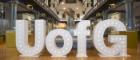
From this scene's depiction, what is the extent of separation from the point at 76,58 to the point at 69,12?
6.43 meters

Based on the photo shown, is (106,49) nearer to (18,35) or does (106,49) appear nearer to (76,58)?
(76,58)

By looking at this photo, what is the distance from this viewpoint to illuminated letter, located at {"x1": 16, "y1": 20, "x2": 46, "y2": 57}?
773 centimetres

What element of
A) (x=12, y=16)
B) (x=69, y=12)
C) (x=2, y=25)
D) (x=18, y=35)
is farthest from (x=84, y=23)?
(x=2, y=25)

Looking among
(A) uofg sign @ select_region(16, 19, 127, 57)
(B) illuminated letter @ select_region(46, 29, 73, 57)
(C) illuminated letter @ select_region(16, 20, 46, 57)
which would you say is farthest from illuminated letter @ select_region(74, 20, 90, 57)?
(C) illuminated letter @ select_region(16, 20, 46, 57)

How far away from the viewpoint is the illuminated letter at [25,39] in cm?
773

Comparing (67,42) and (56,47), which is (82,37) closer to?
(67,42)

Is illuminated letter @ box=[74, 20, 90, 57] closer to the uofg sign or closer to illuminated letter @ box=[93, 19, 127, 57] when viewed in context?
the uofg sign

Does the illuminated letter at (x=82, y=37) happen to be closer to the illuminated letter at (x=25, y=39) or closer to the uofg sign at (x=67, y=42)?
the uofg sign at (x=67, y=42)

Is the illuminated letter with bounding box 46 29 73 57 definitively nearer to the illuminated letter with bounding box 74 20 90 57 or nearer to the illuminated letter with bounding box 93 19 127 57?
the illuminated letter with bounding box 74 20 90 57

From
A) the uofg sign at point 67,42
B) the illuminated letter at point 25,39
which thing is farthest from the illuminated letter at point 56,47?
the illuminated letter at point 25,39

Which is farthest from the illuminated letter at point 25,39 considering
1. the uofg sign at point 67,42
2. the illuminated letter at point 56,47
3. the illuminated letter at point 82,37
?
the illuminated letter at point 82,37

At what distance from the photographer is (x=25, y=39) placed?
26.1 ft

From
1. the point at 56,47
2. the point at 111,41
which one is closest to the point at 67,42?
the point at 56,47

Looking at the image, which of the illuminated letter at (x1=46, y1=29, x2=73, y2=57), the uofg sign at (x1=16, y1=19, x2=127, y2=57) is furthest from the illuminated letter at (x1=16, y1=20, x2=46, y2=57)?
the illuminated letter at (x1=46, y1=29, x2=73, y2=57)
